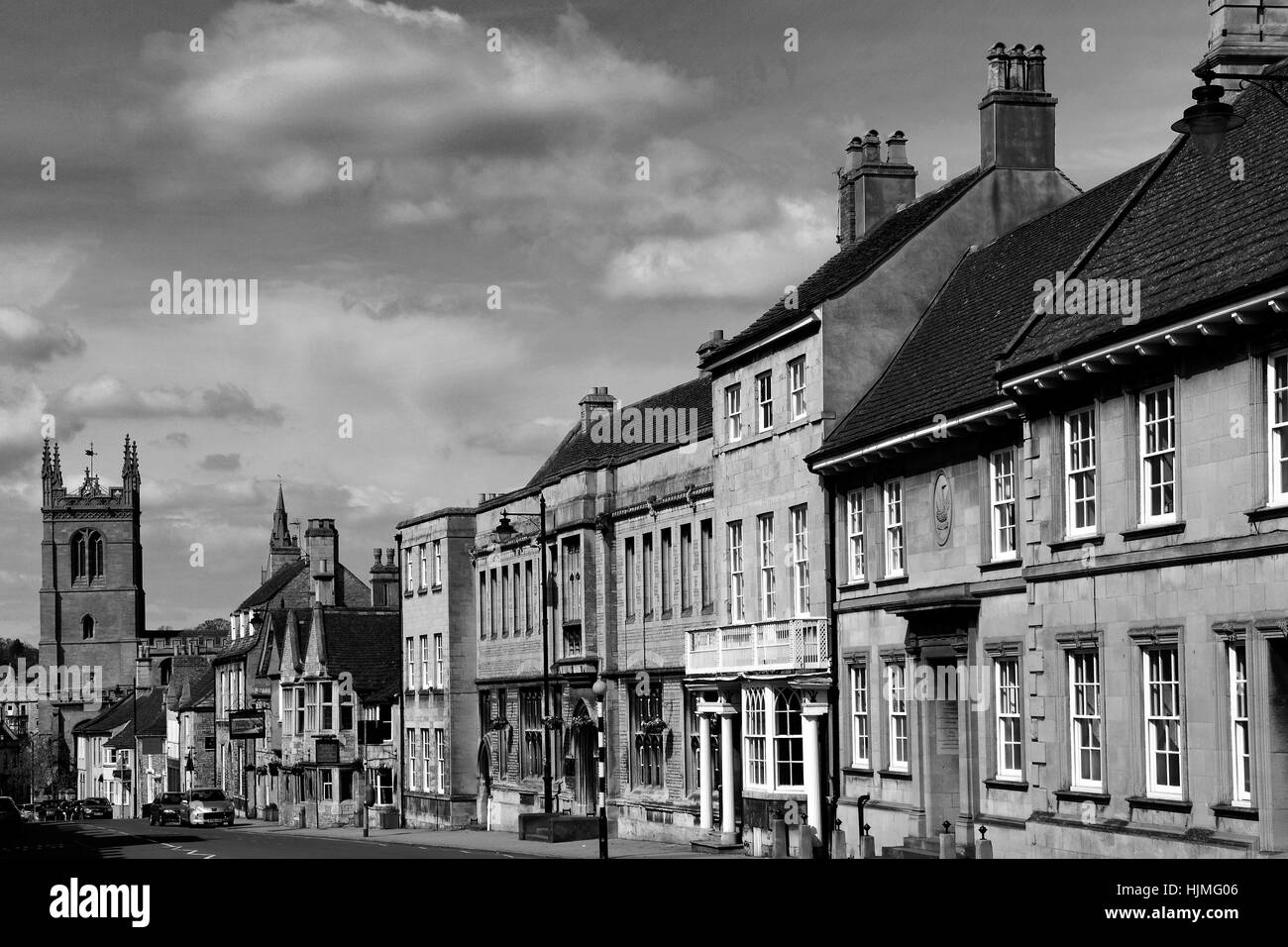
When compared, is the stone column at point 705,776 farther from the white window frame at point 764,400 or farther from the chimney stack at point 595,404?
the chimney stack at point 595,404

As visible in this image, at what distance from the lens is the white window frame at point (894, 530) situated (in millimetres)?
35938

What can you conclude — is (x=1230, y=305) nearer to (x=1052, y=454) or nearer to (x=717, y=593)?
(x=1052, y=454)

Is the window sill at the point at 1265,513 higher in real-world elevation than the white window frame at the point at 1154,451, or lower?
lower

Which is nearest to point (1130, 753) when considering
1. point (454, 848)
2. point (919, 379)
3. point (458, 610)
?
point (919, 379)

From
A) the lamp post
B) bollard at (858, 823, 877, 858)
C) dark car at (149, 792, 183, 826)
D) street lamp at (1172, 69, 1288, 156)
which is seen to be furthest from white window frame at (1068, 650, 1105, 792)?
dark car at (149, 792, 183, 826)

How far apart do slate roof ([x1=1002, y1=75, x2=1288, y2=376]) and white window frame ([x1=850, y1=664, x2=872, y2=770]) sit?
33.9 feet

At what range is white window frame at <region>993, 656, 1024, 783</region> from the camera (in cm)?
3106

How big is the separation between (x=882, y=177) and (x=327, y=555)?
53.9m

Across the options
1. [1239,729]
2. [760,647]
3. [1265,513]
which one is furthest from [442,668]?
[1265,513]

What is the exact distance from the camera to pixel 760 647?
4103cm

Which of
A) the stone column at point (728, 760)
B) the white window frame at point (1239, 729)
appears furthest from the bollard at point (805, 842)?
the white window frame at point (1239, 729)

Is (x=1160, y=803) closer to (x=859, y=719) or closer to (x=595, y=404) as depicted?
(x=859, y=719)

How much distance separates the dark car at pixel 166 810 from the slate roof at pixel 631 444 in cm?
2659

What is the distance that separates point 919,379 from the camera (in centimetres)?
3681
